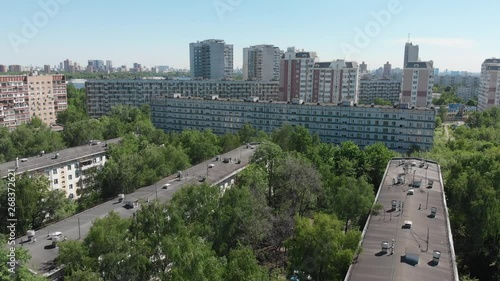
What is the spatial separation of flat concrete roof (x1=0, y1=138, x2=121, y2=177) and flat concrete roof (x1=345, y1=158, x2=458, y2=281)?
21.6 m

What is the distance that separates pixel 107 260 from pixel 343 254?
7.64 m

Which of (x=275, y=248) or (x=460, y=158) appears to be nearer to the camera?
(x=275, y=248)

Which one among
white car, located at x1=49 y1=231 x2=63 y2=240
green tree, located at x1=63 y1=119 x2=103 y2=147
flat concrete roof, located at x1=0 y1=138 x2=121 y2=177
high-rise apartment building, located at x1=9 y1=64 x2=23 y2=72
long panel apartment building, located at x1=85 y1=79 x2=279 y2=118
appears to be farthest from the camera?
high-rise apartment building, located at x1=9 y1=64 x2=23 y2=72

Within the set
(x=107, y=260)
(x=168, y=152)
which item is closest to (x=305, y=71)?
(x=168, y=152)

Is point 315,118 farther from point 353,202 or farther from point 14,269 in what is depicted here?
point 14,269

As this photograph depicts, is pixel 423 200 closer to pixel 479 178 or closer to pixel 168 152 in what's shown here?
pixel 479 178

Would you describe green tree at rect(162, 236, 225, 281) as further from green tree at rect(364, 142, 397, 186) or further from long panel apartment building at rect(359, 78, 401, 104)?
long panel apartment building at rect(359, 78, 401, 104)

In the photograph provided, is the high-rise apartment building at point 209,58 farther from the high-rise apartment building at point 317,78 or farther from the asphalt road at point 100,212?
the asphalt road at point 100,212

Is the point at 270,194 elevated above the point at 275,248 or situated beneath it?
elevated above

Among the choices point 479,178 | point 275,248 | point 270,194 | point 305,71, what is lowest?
point 275,248

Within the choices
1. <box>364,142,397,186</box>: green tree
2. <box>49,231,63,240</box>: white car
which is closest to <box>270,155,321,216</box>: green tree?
<box>364,142,397,186</box>: green tree

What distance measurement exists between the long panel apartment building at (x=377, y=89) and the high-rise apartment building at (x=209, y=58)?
30.4 metres

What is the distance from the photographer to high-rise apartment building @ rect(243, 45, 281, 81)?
90500 mm

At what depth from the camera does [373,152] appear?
32.5 m
